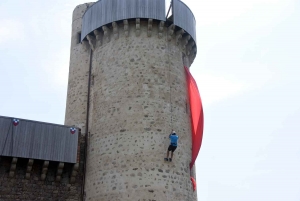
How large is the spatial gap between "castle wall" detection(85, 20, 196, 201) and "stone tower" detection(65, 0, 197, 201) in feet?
0.13

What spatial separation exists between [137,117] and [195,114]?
3088 millimetres

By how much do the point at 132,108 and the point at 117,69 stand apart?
219 centimetres

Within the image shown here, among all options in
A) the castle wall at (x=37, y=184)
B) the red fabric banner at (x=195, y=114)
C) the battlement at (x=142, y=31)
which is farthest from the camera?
the battlement at (x=142, y=31)

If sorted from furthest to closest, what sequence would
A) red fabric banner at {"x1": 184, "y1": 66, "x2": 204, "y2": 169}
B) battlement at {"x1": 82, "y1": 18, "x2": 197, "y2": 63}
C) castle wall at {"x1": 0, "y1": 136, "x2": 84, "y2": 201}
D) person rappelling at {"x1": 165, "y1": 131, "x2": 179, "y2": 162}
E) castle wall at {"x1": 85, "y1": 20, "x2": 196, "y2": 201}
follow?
battlement at {"x1": 82, "y1": 18, "x2": 197, "y2": 63}
red fabric banner at {"x1": 184, "y1": 66, "x2": 204, "y2": 169}
person rappelling at {"x1": 165, "y1": 131, "x2": 179, "y2": 162}
castle wall at {"x1": 85, "y1": 20, "x2": 196, "y2": 201}
castle wall at {"x1": 0, "y1": 136, "x2": 84, "y2": 201}

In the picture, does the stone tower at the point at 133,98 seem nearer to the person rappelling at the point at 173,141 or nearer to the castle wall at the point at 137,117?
the castle wall at the point at 137,117

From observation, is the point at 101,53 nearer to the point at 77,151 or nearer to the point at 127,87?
the point at 127,87

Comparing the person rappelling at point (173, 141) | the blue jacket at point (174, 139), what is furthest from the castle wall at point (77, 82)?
the blue jacket at point (174, 139)

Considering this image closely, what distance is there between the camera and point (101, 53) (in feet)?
60.8

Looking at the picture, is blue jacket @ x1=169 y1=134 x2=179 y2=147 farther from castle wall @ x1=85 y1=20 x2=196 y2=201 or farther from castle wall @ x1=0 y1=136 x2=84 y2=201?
castle wall @ x1=0 y1=136 x2=84 y2=201

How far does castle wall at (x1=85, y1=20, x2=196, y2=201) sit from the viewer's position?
15.2 meters

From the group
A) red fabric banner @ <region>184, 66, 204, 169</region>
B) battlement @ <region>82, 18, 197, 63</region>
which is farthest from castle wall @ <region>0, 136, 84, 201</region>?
battlement @ <region>82, 18, 197, 63</region>

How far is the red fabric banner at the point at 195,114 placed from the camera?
17125 millimetres

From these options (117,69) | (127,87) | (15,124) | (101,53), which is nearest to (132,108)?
(127,87)

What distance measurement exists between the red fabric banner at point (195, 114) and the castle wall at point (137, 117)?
1.01 feet
